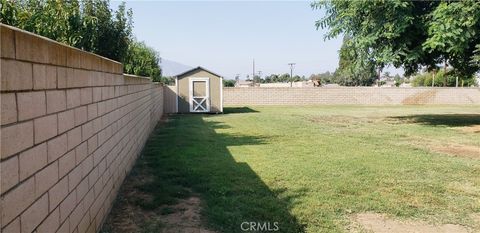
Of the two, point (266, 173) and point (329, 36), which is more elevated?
point (329, 36)

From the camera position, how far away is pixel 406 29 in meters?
15.0

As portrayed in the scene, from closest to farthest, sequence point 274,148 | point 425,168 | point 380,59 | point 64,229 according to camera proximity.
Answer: point 64,229 < point 425,168 < point 274,148 < point 380,59

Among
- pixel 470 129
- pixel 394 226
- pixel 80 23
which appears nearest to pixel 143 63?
pixel 80 23

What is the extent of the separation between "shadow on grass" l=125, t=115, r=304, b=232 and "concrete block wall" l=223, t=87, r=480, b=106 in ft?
Answer: 74.7

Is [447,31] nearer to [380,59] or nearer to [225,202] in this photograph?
[380,59]

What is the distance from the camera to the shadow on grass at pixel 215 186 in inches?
176

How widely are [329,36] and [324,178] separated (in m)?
10.8

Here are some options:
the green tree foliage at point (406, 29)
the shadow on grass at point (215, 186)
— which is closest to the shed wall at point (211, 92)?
the green tree foliage at point (406, 29)

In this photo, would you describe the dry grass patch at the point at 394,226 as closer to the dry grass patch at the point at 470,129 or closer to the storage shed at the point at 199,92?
the dry grass patch at the point at 470,129

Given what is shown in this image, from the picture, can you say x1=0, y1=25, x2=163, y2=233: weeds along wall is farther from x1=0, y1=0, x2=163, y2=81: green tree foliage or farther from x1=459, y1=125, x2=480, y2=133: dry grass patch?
x1=459, y1=125, x2=480, y2=133: dry grass patch

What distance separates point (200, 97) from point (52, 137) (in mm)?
20383

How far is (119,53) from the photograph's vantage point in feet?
41.3

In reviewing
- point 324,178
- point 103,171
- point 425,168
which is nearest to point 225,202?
point 103,171

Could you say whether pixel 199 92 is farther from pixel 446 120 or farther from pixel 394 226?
pixel 394 226
